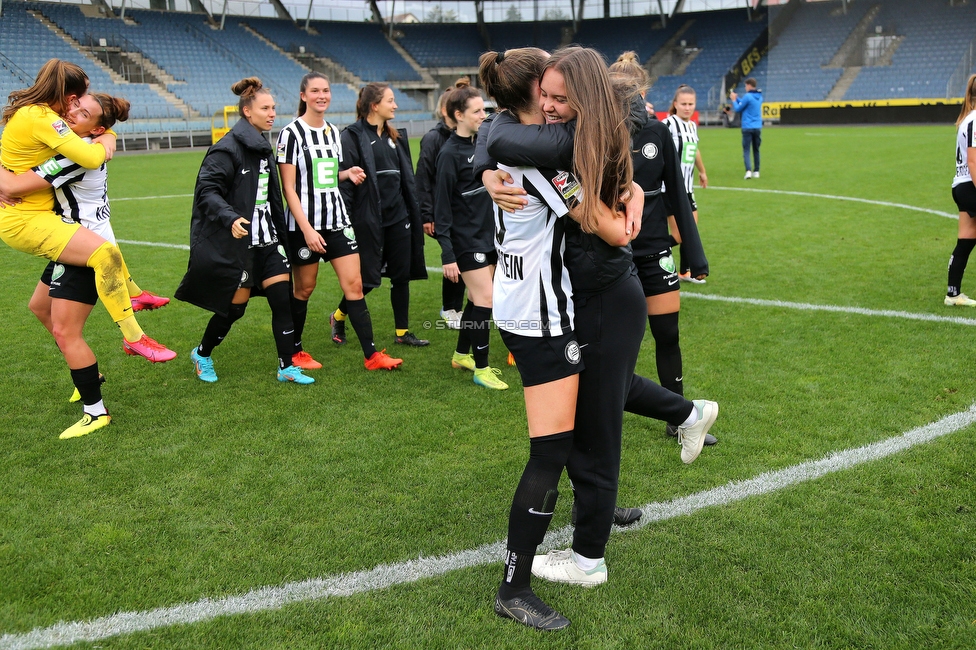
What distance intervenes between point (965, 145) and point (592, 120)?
534 centimetres

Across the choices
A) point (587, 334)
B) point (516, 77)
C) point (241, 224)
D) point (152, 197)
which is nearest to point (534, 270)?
point (587, 334)

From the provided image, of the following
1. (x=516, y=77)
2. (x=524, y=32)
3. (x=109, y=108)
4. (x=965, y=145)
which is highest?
(x=524, y=32)

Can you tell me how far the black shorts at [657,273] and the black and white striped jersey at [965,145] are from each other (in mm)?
3424

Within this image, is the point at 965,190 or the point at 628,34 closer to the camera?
the point at 965,190

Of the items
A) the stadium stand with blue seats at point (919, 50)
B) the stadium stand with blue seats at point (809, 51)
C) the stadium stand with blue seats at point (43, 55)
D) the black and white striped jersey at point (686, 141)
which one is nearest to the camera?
the black and white striped jersey at point (686, 141)

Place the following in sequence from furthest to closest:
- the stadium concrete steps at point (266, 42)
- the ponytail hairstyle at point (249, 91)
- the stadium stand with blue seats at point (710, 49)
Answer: the stadium stand with blue seats at point (710, 49), the stadium concrete steps at point (266, 42), the ponytail hairstyle at point (249, 91)

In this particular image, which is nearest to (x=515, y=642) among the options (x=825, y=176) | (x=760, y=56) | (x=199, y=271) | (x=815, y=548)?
(x=815, y=548)

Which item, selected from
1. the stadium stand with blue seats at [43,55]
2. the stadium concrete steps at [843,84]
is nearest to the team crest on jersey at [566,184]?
the stadium stand with blue seats at [43,55]

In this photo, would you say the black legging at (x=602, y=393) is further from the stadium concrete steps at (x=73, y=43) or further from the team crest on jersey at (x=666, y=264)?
the stadium concrete steps at (x=73, y=43)

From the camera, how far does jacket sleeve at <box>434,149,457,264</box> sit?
5.75 m

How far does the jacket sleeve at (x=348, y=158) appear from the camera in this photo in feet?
19.3

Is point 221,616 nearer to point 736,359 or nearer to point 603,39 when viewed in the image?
point 736,359

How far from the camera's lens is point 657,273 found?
4.33m

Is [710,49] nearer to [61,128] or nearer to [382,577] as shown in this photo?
[61,128]
